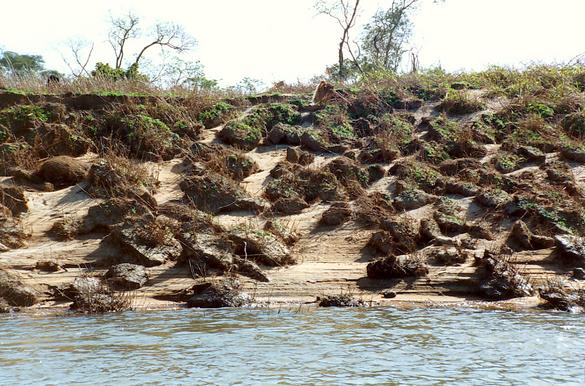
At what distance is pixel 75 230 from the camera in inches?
488

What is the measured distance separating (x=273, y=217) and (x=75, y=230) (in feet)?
10.8

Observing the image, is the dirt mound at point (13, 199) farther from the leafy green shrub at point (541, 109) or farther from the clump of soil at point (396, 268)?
the leafy green shrub at point (541, 109)

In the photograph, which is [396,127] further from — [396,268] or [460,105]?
[396,268]

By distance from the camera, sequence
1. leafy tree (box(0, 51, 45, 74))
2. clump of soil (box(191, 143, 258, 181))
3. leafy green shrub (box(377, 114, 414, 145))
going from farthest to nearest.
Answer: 1. leafy tree (box(0, 51, 45, 74))
2. leafy green shrub (box(377, 114, 414, 145))
3. clump of soil (box(191, 143, 258, 181))

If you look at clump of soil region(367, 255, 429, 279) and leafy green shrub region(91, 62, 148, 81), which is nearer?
clump of soil region(367, 255, 429, 279)

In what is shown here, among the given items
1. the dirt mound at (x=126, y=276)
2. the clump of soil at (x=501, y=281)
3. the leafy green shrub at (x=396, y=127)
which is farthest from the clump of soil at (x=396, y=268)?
the leafy green shrub at (x=396, y=127)

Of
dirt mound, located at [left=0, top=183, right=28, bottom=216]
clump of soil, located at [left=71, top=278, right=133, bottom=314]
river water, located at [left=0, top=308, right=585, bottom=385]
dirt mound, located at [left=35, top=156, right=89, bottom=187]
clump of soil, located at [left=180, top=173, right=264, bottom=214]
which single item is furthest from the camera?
dirt mound, located at [left=35, top=156, right=89, bottom=187]

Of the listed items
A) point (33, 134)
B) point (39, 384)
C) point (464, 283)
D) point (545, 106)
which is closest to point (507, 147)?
point (545, 106)

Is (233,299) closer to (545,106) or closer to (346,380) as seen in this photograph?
(346,380)

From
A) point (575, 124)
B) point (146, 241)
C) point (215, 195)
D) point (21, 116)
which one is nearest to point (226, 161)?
point (215, 195)

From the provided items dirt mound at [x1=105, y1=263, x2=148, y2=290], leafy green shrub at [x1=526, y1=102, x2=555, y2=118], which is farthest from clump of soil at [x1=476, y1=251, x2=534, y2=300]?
leafy green shrub at [x1=526, y1=102, x2=555, y2=118]

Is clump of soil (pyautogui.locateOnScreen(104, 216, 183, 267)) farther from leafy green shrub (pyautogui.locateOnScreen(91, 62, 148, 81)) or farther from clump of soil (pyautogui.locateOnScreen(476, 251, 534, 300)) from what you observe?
leafy green shrub (pyautogui.locateOnScreen(91, 62, 148, 81))

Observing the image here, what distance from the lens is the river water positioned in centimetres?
653

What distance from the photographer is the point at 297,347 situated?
24.9ft
